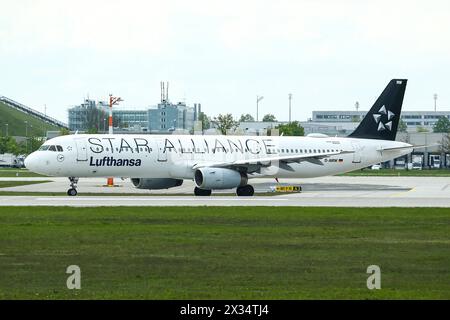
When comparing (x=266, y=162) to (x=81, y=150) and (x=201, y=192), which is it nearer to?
(x=201, y=192)

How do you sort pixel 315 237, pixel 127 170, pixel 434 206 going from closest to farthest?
1. pixel 315 237
2. pixel 434 206
3. pixel 127 170

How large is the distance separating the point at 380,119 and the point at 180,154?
666 inches

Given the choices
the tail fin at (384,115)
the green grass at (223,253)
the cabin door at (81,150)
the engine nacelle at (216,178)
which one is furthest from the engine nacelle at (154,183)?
the green grass at (223,253)

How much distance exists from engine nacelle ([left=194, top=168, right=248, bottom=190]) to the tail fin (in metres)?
15.4

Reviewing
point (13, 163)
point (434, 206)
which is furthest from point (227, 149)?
point (13, 163)

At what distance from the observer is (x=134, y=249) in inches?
1108

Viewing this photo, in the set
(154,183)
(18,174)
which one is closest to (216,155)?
(154,183)

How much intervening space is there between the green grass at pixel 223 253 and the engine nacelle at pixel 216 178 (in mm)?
16382

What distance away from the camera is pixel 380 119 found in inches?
2825

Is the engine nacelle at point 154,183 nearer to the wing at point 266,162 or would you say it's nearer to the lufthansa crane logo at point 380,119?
the wing at point 266,162

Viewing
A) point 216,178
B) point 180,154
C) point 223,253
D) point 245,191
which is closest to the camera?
point 223,253

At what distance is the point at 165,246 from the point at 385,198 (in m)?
28.5
